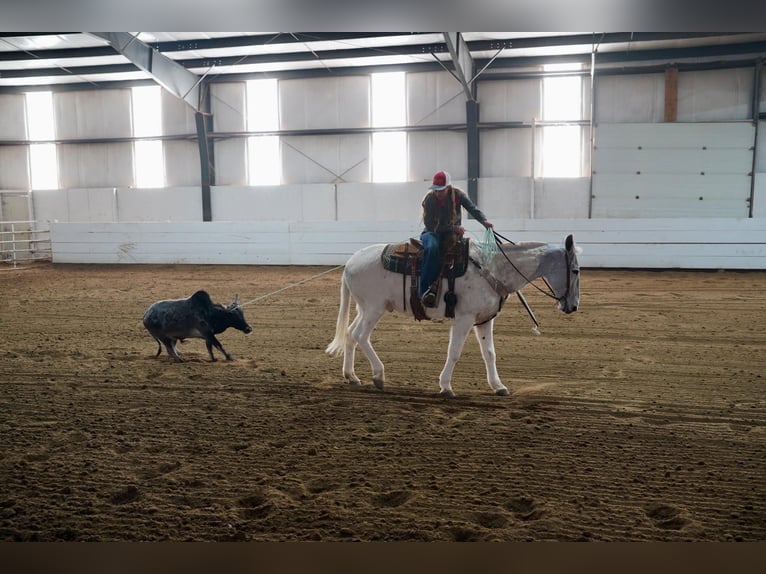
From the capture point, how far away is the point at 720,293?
10.9m

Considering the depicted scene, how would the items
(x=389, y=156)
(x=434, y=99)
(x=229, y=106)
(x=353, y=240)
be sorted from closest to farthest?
(x=353, y=240) < (x=434, y=99) < (x=389, y=156) < (x=229, y=106)

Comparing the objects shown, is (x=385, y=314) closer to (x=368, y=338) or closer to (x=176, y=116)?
(x=368, y=338)

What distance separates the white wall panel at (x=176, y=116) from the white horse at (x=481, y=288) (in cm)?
1602

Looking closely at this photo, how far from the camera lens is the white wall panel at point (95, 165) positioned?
68.5 ft

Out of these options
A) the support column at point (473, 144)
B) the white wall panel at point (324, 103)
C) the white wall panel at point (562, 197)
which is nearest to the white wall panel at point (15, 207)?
the white wall panel at point (324, 103)

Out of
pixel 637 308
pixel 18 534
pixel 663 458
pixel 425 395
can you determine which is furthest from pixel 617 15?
pixel 637 308

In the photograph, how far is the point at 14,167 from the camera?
21391 millimetres

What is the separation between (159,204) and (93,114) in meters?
3.66

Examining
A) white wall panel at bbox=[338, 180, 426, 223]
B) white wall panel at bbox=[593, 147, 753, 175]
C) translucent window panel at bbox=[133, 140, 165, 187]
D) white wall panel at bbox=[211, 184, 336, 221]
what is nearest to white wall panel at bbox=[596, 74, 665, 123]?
white wall panel at bbox=[593, 147, 753, 175]

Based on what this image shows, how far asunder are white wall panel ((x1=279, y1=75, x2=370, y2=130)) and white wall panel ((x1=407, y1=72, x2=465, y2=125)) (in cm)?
133

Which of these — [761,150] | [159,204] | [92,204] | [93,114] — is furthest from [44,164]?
[761,150]

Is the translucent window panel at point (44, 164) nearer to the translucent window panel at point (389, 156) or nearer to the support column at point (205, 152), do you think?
the support column at point (205, 152)

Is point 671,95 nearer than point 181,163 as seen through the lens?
Yes

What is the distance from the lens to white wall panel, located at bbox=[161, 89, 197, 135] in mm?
20125
